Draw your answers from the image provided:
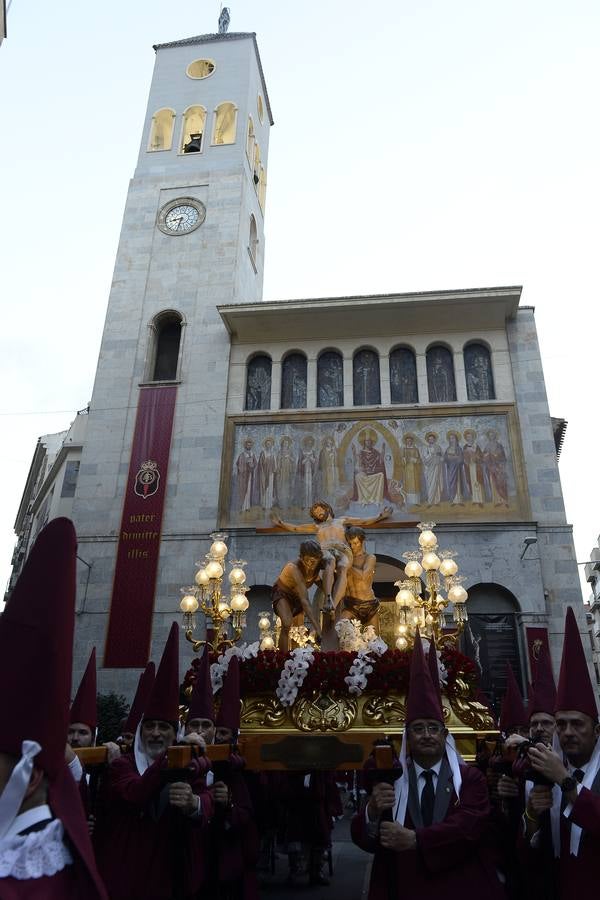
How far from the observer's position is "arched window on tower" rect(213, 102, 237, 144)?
23.5m

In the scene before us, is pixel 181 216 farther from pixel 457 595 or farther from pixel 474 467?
pixel 457 595

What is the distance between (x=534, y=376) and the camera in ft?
58.7

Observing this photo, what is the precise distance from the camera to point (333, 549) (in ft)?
28.4

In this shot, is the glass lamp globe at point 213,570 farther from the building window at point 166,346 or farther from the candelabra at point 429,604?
the building window at point 166,346

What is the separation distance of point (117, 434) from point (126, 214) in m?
8.71

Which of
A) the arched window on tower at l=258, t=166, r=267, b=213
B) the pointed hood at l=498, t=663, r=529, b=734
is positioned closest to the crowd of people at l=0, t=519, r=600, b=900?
the pointed hood at l=498, t=663, r=529, b=734

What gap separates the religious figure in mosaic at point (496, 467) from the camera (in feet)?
54.0

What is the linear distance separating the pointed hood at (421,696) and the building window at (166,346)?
1715 centimetres

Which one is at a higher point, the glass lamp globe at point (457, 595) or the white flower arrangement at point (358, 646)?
the glass lamp globe at point (457, 595)

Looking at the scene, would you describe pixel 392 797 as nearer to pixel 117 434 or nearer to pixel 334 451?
pixel 334 451

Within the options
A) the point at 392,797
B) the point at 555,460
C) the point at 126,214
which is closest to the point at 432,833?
the point at 392,797

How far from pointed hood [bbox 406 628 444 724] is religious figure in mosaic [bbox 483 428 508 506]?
13583 mm

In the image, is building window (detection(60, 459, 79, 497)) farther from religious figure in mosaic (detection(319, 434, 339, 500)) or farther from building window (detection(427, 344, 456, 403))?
building window (detection(427, 344, 456, 403))

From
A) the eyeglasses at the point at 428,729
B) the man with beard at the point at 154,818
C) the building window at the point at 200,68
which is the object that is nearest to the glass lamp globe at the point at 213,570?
the man with beard at the point at 154,818
